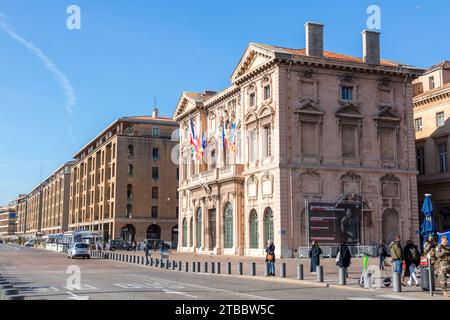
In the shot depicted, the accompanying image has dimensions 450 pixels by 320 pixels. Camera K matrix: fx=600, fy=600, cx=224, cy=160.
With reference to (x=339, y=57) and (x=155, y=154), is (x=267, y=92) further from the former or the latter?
(x=155, y=154)

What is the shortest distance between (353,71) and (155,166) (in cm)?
5540

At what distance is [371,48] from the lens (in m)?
52.4

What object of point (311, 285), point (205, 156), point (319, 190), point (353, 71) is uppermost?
point (353, 71)

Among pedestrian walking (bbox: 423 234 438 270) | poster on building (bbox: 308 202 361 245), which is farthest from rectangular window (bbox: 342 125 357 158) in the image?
pedestrian walking (bbox: 423 234 438 270)

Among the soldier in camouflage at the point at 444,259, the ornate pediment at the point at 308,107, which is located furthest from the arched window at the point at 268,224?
the soldier in camouflage at the point at 444,259

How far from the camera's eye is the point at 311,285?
76.4 feet

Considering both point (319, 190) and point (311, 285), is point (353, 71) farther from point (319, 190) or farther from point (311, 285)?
point (311, 285)

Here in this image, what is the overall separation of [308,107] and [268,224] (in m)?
10.1

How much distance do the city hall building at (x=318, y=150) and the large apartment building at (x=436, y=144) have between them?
458 cm

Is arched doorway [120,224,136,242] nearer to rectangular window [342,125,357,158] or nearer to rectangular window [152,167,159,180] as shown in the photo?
rectangular window [152,167,159,180]

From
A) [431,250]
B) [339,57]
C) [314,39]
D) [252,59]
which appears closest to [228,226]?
[252,59]

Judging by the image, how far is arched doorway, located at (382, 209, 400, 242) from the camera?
1964 inches

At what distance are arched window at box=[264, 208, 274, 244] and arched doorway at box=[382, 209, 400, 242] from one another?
9527 millimetres
